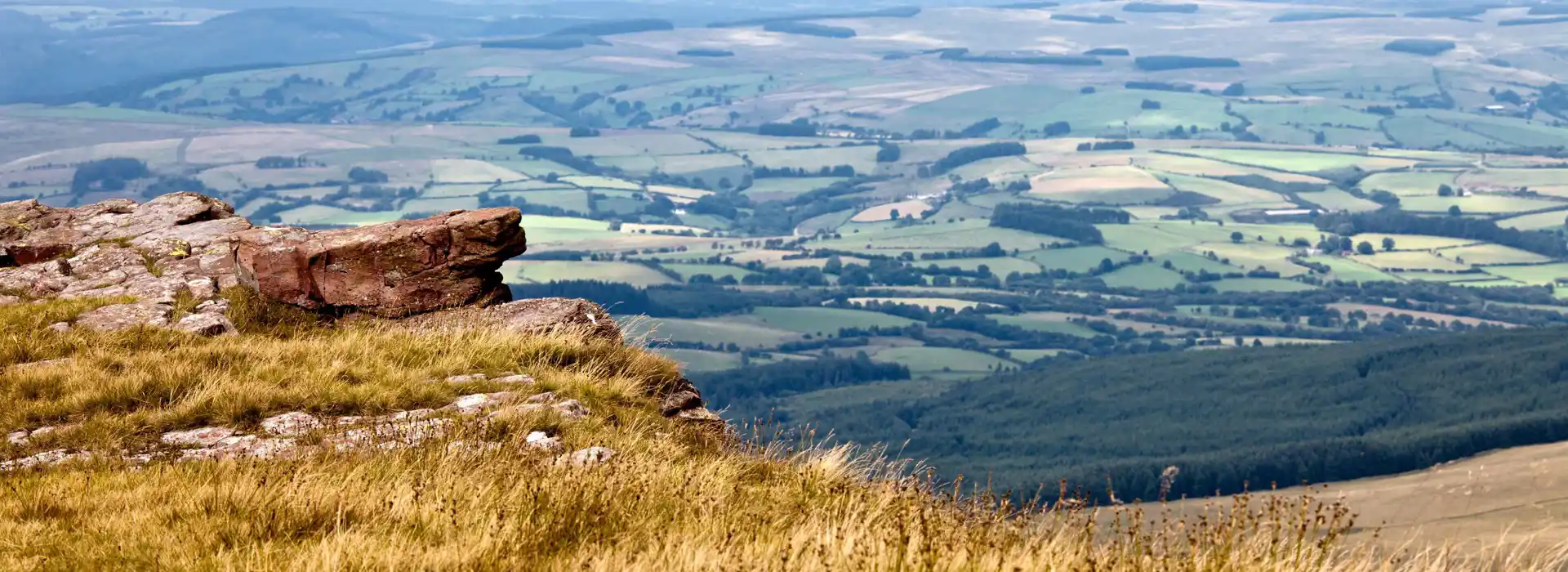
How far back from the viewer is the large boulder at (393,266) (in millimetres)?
19469

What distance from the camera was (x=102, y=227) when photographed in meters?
24.1

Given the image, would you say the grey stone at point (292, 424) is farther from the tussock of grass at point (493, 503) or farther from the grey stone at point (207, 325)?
the grey stone at point (207, 325)

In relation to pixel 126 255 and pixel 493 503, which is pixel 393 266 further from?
pixel 493 503

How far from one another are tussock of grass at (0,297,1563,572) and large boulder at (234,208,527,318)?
3.39 meters

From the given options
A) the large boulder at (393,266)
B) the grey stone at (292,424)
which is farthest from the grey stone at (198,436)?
the large boulder at (393,266)

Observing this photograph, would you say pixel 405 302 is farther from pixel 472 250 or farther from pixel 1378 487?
pixel 1378 487

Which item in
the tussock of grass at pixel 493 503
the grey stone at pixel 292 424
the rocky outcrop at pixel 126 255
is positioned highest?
the tussock of grass at pixel 493 503

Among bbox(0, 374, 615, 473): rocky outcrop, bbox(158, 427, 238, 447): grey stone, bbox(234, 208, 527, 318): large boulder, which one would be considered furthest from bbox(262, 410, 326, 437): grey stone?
bbox(234, 208, 527, 318): large boulder

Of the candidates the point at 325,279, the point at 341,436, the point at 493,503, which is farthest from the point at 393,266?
the point at 493,503

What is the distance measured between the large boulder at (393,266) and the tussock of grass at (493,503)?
3.39 m

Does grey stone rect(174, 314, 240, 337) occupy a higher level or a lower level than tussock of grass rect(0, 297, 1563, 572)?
lower

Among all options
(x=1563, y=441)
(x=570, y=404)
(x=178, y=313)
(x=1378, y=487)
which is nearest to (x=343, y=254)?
(x=178, y=313)

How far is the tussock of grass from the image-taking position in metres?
9.48

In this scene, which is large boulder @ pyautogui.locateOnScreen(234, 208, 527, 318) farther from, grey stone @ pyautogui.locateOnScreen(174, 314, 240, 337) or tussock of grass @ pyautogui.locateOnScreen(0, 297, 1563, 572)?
tussock of grass @ pyautogui.locateOnScreen(0, 297, 1563, 572)
